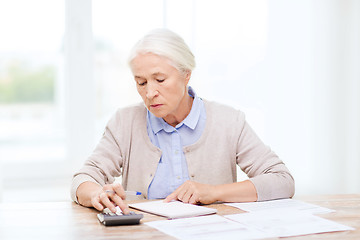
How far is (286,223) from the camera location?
1.44m

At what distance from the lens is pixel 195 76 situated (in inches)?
149

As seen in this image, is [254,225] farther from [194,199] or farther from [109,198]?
[109,198]

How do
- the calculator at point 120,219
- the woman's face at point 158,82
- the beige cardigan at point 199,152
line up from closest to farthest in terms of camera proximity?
the calculator at point 120,219 → the woman's face at point 158,82 → the beige cardigan at point 199,152

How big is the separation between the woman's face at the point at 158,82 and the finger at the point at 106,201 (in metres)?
0.45

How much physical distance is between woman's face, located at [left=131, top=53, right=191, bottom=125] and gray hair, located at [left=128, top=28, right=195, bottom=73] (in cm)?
2

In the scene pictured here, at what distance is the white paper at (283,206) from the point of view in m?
1.63

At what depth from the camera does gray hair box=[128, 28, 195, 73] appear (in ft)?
6.25

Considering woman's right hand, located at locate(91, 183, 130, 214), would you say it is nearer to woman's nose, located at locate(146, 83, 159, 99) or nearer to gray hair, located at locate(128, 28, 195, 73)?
woman's nose, located at locate(146, 83, 159, 99)

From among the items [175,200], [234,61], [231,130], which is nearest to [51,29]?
[234,61]

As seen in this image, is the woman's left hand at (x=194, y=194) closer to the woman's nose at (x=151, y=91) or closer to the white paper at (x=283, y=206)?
the white paper at (x=283, y=206)

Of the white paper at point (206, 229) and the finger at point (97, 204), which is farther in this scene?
the finger at point (97, 204)

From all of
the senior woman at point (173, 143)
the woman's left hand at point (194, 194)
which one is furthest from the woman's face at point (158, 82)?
the woman's left hand at point (194, 194)

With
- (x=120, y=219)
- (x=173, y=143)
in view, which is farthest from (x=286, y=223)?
(x=173, y=143)

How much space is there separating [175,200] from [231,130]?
480mm
